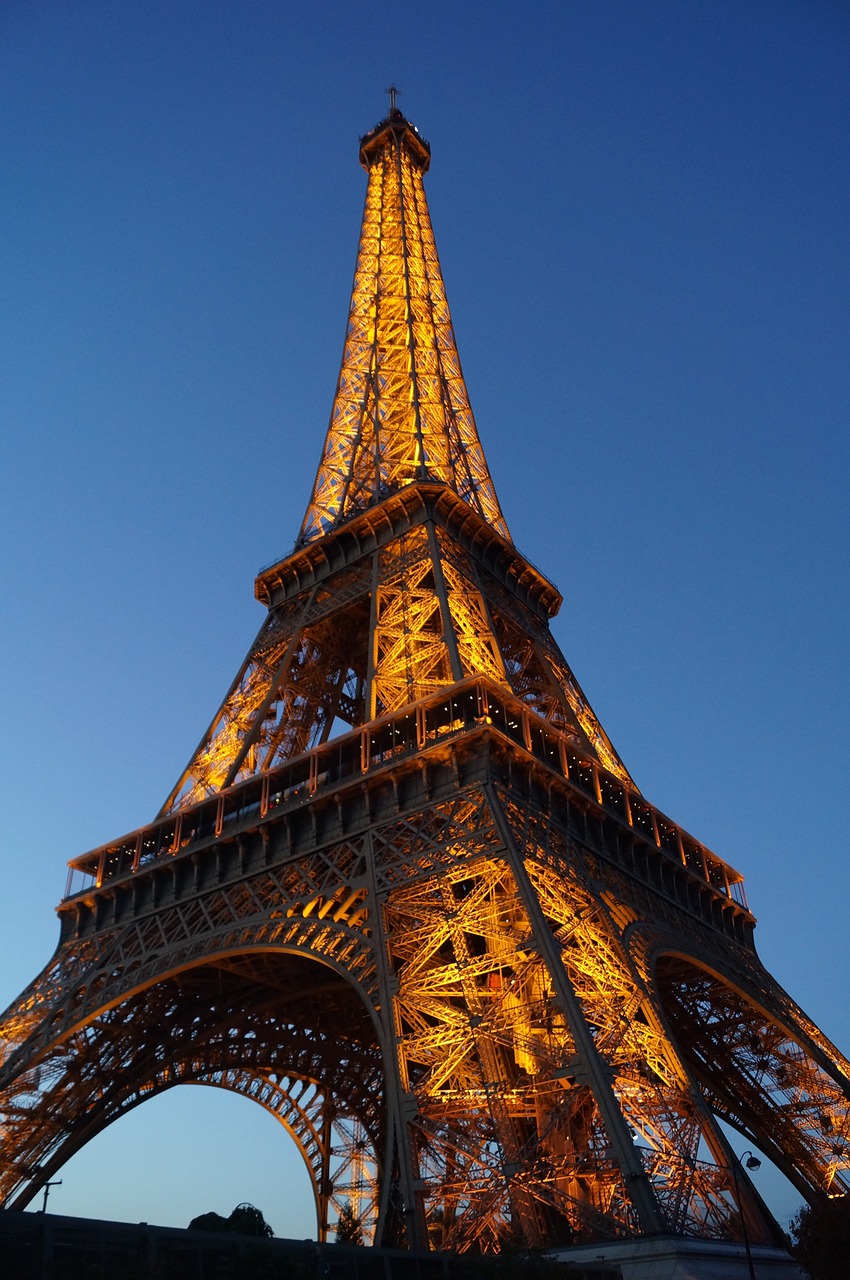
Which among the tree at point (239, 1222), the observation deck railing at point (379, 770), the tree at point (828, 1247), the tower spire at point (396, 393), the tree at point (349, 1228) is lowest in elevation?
the tree at point (828, 1247)

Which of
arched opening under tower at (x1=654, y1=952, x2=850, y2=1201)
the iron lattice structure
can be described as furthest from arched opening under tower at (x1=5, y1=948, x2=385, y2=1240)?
arched opening under tower at (x1=654, y1=952, x2=850, y2=1201)

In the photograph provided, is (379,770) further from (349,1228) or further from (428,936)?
(349,1228)

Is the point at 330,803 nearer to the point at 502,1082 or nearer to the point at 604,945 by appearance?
the point at 604,945

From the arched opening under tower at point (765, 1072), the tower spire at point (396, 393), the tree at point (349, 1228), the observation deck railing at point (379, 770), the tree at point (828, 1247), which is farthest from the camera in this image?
the tower spire at point (396, 393)

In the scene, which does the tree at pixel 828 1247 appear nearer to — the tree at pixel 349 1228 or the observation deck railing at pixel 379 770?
the observation deck railing at pixel 379 770

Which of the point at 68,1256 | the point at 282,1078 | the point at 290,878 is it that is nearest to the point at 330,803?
the point at 290,878

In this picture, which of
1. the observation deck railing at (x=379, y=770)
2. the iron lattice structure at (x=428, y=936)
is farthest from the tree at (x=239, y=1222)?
the observation deck railing at (x=379, y=770)

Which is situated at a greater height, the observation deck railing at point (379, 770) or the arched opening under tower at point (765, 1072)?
the observation deck railing at point (379, 770)

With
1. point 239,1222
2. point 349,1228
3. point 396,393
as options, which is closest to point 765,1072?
point 349,1228
